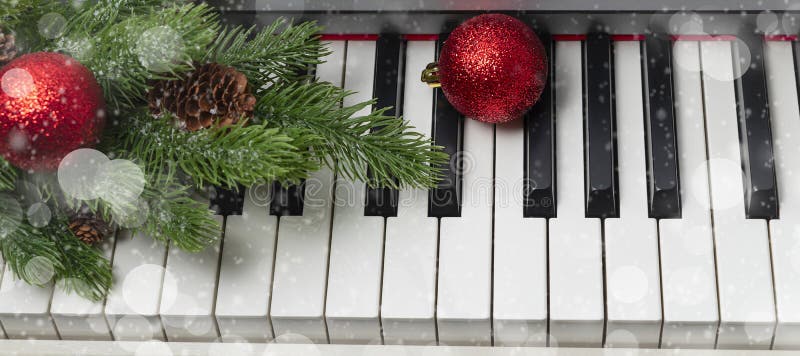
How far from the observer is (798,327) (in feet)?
4.06

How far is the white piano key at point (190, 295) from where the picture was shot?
1.29m

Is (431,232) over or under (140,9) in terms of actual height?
under

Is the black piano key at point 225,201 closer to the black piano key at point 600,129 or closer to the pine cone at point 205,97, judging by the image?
the pine cone at point 205,97

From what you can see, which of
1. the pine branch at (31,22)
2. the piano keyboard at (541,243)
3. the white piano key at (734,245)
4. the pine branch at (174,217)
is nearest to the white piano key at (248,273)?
the piano keyboard at (541,243)

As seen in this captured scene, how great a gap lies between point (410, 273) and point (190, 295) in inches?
13.3

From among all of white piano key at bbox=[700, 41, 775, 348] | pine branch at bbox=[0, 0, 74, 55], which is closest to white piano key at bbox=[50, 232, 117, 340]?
pine branch at bbox=[0, 0, 74, 55]

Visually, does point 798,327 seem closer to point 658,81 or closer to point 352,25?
point 658,81

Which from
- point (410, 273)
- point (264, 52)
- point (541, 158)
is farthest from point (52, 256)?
point (541, 158)

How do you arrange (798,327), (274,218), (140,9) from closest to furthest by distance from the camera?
1. (140,9)
2. (798,327)
3. (274,218)

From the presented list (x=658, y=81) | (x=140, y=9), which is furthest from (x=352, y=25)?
(x=658, y=81)

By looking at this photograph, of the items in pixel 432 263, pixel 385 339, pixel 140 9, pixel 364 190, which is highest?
pixel 140 9

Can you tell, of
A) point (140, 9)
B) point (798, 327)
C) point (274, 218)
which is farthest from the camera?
point (274, 218)

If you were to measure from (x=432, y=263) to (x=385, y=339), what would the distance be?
0.14 m

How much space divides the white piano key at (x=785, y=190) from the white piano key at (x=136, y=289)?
92 cm
